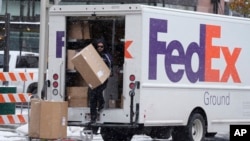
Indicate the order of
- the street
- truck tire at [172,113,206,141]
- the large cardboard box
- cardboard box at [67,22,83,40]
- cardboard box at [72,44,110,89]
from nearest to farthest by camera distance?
1. cardboard box at [72,44,110,89]
2. the large cardboard box
3. cardboard box at [67,22,83,40]
4. truck tire at [172,113,206,141]
5. the street

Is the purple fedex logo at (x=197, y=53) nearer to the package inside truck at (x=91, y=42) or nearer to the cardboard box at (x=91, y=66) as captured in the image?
the package inside truck at (x=91, y=42)

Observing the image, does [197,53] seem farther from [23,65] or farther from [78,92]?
[23,65]

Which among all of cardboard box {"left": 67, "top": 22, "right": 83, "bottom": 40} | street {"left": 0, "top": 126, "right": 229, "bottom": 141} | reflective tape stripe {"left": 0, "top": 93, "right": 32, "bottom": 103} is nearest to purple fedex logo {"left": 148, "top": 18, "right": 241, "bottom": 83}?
cardboard box {"left": 67, "top": 22, "right": 83, "bottom": 40}

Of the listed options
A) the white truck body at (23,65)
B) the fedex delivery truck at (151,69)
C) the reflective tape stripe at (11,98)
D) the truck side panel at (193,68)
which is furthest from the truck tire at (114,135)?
the white truck body at (23,65)

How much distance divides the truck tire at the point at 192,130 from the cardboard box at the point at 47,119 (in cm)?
292

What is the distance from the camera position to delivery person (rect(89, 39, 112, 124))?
14.4m

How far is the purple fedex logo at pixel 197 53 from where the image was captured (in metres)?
14.5

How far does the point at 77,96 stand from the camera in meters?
15.2

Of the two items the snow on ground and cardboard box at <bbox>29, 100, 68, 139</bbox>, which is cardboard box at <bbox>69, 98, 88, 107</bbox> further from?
the snow on ground

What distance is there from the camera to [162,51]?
14.8 m

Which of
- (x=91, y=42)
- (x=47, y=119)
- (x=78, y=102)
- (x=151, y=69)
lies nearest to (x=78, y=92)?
(x=78, y=102)

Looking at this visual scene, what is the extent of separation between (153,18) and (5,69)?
9332mm

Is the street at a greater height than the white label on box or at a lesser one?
lesser

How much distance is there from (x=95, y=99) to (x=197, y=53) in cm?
267
